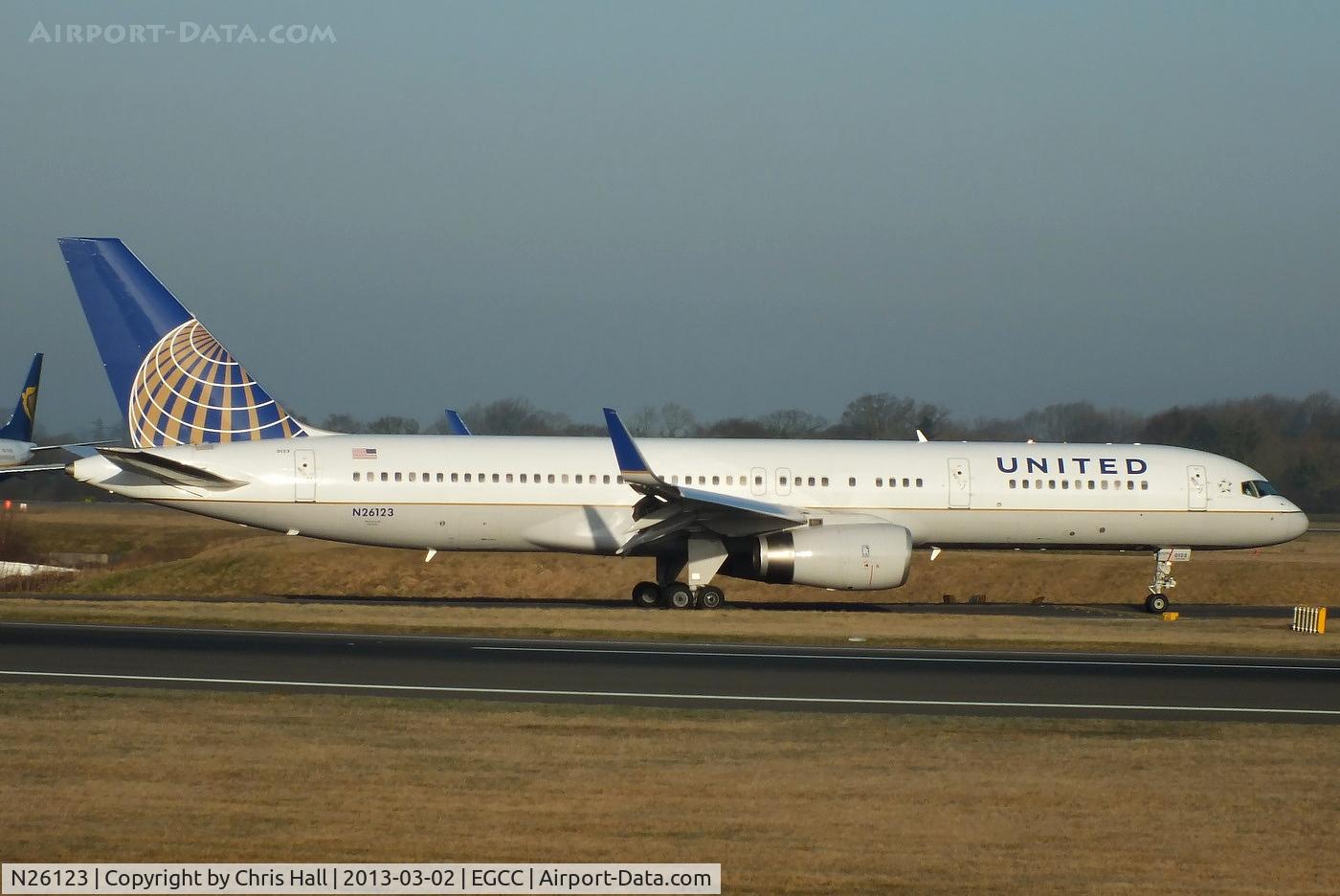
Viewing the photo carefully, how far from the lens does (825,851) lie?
27.9ft

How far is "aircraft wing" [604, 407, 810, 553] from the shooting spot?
80.2 ft

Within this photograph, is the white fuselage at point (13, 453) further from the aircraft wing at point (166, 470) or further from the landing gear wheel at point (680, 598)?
the landing gear wheel at point (680, 598)

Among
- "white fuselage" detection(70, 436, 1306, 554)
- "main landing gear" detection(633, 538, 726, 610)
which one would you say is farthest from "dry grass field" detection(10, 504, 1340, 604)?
"main landing gear" detection(633, 538, 726, 610)

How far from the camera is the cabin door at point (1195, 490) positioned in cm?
2923

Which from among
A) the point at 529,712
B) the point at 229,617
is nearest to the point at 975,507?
the point at 229,617

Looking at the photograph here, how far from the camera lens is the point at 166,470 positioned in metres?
24.9

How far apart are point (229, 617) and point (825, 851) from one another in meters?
16.3

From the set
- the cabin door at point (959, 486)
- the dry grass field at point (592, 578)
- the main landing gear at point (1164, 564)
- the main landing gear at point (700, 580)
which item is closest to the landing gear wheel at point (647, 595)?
the main landing gear at point (700, 580)

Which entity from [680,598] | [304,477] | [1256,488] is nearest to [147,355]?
[304,477]

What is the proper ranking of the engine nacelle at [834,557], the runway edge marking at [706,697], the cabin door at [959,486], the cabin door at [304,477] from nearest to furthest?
1. the runway edge marking at [706,697]
2. the engine nacelle at [834,557]
3. the cabin door at [304,477]
4. the cabin door at [959,486]

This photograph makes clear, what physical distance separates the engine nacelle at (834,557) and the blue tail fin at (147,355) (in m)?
9.98

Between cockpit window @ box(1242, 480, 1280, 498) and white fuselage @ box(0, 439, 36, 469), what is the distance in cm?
4669

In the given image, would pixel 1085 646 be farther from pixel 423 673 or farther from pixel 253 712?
pixel 253 712

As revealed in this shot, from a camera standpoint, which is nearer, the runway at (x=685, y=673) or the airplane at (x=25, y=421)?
the runway at (x=685, y=673)
